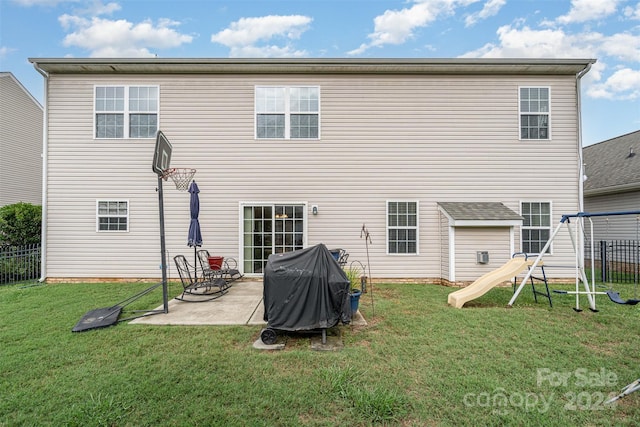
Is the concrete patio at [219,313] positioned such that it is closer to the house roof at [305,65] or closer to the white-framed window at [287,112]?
the white-framed window at [287,112]

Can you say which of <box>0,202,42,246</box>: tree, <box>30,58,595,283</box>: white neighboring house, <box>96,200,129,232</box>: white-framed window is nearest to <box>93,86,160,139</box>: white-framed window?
<box>30,58,595,283</box>: white neighboring house

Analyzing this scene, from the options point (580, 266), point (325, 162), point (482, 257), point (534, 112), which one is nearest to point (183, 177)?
point (325, 162)

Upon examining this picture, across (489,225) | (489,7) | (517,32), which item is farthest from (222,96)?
(517,32)

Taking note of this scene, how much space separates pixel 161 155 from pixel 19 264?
6.84m

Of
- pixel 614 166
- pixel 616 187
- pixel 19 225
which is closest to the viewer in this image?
pixel 19 225

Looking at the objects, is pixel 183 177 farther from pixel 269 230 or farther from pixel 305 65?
pixel 305 65

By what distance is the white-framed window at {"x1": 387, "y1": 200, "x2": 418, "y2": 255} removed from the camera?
26.3 ft

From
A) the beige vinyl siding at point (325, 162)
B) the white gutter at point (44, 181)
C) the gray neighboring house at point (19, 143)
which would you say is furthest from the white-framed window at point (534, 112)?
the gray neighboring house at point (19, 143)

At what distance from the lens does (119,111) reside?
7992 millimetres

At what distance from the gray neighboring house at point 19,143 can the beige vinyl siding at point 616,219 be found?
2422 centimetres

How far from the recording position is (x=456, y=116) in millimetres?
8156

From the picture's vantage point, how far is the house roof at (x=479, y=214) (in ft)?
23.5

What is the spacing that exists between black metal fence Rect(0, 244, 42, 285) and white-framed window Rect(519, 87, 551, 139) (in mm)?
15042

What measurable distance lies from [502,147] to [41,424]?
10.4 metres
